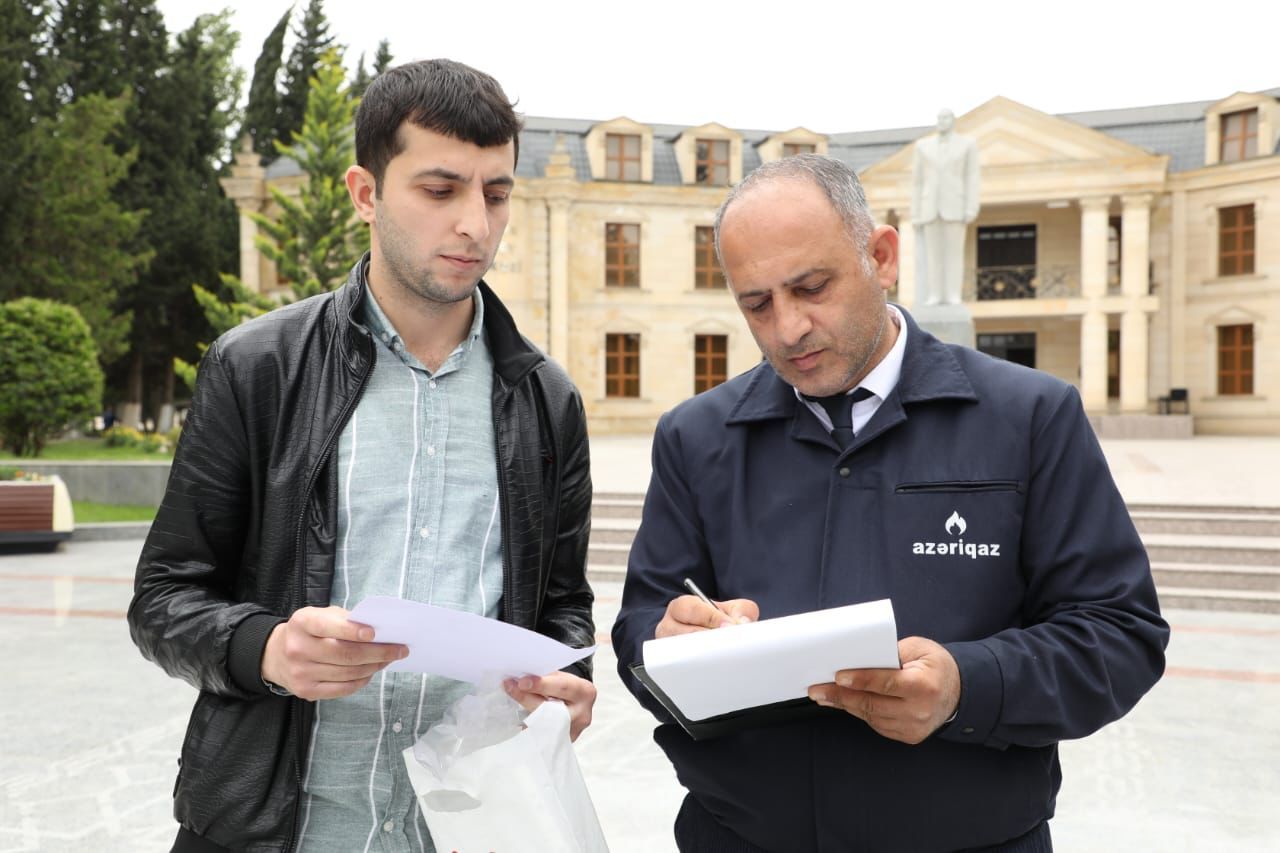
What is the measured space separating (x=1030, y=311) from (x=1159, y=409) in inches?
179

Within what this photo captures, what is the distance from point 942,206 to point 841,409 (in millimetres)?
16355

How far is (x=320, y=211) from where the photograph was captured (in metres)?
23.1

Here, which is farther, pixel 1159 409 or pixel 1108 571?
pixel 1159 409

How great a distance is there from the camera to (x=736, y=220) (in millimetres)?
1835

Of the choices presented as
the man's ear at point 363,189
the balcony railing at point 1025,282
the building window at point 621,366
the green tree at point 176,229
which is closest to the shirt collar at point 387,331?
the man's ear at point 363,189

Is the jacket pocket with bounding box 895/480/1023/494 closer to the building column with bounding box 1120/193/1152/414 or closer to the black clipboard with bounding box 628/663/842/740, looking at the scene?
the black clipboard with bounding box 628/663/842/740

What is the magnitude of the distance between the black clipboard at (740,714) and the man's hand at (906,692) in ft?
0.30

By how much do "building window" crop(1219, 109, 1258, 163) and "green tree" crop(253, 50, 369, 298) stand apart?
79.1ft

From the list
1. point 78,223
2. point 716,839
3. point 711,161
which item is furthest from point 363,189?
point 711,161

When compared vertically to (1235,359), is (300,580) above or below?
below

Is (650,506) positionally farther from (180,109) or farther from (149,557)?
(180,109)

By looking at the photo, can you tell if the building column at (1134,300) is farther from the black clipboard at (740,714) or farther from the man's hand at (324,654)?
the man's hand at (324,654)

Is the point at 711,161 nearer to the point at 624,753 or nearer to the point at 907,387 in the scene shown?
the point at 624,753

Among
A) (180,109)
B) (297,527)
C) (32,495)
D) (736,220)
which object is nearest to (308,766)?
(297,527)
